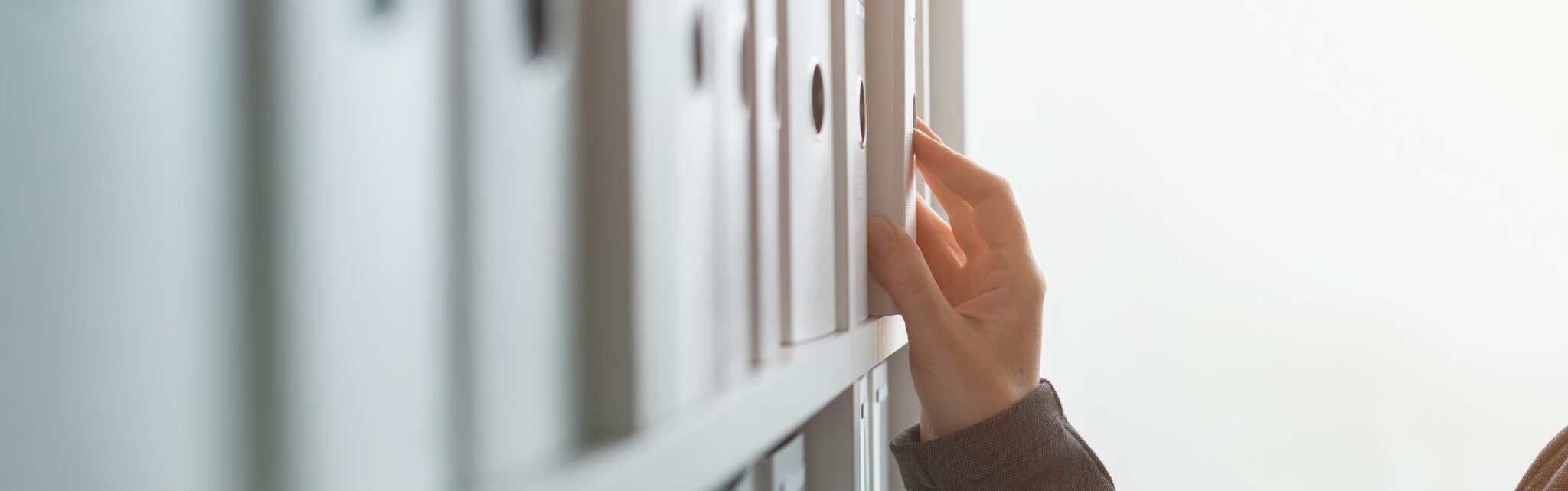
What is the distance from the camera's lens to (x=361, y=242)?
155mm

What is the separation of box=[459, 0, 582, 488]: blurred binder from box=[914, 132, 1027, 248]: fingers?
1.53 feet

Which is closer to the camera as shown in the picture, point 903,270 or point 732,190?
point 732,190

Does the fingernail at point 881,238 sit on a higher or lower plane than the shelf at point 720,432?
higher

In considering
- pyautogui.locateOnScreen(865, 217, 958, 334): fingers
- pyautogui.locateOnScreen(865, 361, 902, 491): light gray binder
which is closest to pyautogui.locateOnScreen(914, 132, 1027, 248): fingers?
pyautogui.locateOnScreen(865, 217, 958, 334): fingers

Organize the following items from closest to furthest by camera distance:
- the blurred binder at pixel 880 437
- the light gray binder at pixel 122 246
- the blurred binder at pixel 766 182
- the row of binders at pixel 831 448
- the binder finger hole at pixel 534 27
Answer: the light gray binder at pixel 122 246 < the binder finger hole at pixel 534 27 < the blurred binder at pixel 766 182 < the row of binders at pixel 831 448 < the blurred binder at pixel 880 437

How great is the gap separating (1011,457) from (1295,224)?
848 millimetres

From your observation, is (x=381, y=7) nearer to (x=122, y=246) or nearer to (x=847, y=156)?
(x=122, y=246)

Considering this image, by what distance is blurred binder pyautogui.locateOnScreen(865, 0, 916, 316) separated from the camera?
56 cm

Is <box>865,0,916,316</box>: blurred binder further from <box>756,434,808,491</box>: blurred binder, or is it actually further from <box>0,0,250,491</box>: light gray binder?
<box>0,0,250,491</box>: light gray binder

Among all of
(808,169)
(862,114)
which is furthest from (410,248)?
(862,114)

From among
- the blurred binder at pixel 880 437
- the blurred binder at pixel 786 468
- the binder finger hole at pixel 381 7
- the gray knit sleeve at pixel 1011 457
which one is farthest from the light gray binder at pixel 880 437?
the binder finger hole at pixel 381 7

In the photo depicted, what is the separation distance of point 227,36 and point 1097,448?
1380 millimetres

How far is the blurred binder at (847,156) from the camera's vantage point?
0.47 meters

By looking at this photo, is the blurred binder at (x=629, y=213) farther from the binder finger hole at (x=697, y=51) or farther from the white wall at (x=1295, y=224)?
the white wall at (x=1295, y=224)
